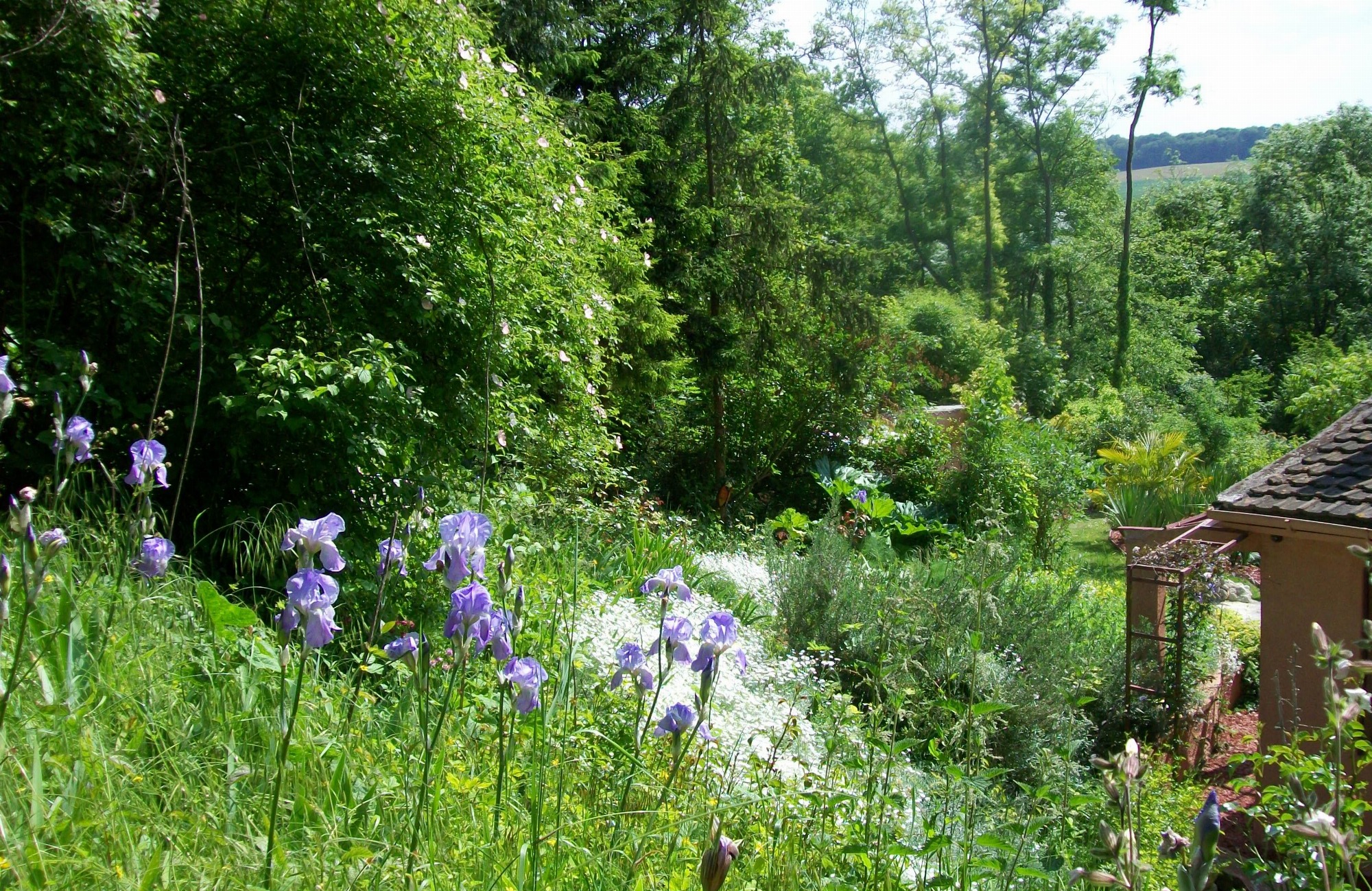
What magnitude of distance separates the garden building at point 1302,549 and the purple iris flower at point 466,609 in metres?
5.25

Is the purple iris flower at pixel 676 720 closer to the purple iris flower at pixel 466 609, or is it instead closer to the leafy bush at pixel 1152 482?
the purple iris flower at pixel 466 609

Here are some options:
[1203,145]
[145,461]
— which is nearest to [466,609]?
[145,461]

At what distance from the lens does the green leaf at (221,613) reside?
2.31m

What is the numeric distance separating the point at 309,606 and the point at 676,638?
0.78 meters

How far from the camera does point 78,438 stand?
5.83 ft

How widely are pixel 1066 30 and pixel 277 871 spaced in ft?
98.6

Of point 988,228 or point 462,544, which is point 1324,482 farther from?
point 988,228

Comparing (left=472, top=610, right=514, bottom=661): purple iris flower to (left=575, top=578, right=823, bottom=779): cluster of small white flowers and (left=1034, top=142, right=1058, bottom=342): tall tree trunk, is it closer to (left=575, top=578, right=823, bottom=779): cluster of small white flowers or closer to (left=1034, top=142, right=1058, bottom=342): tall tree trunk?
(left=575, top=578, right=823, bottom=779): cluster of small white flowers

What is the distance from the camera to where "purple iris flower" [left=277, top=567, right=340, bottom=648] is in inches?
44.9

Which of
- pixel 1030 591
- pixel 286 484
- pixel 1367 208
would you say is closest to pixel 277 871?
pixel 286 484

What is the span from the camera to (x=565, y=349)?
5.28 m

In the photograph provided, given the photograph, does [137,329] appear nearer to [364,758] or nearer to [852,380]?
[364,758]

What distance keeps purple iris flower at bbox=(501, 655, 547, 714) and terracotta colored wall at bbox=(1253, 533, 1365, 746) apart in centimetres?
528

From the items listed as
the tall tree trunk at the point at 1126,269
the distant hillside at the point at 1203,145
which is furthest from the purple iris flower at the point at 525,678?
the distant hillside at the point at 1203,145
